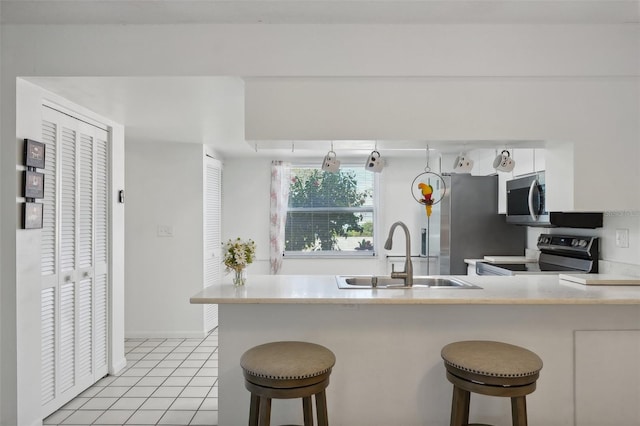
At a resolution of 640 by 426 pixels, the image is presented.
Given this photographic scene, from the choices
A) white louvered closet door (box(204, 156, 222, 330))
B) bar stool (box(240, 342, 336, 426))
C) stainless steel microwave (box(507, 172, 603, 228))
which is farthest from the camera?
white louvered closet door (box(204, 156, 222, 330))

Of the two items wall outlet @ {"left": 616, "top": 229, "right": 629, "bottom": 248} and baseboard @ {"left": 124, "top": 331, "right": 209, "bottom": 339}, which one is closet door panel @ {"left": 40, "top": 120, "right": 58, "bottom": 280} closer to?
baseboard @ {"left": 124, "top": 331, "right": 209, "bottom": 339}

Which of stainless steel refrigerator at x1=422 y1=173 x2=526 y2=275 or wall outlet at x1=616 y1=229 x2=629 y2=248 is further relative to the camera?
stainless steel refrigerator at x1=422 y1=173 x2=526 y2=275

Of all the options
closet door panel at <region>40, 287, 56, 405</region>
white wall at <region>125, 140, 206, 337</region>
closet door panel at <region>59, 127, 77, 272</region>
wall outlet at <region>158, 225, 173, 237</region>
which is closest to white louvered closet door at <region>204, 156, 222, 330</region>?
white wall at <region>125, 140, 206, 337</region>

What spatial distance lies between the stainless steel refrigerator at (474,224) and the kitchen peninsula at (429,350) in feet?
6.12

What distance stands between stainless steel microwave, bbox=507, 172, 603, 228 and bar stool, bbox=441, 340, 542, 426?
4.75ft

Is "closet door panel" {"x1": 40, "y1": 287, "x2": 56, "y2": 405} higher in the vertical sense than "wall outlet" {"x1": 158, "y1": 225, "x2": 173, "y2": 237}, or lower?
lower

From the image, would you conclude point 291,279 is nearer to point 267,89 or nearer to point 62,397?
point 267,89

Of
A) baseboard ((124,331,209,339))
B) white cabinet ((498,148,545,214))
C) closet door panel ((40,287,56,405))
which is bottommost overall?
baseboard ((124,331,209,339))

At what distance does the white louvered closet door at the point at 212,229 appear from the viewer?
15.7 ft

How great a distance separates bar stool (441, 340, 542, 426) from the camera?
1807 mm

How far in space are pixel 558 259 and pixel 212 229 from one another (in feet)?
12.0

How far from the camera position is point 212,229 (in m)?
5.06

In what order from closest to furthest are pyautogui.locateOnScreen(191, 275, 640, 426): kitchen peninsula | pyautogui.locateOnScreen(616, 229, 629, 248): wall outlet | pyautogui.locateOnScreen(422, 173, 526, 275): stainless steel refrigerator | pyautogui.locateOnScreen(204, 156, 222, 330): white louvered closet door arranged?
pyautogui.locateOnScreen(191, 275, 640, 426): kitchen peninsula, pyautogui.locateOnScreen(616, 229, 629, 248): wall outlet, pyautogui.locateOnScreen(422, 173, 526, 275): stainless steel refrigerator, pyautogui.locateOnScreen(204, 156, 222, 330): white louvered closet door

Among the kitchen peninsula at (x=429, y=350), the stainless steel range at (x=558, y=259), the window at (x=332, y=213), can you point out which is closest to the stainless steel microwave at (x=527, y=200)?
the stainless steel range at (x=558, y=259)
